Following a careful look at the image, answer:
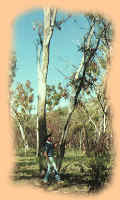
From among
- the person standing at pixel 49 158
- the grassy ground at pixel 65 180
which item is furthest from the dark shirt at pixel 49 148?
the grassy ground at pixel 65 180

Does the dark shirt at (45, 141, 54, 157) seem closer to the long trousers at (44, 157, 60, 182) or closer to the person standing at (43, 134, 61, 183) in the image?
the person standing at (43, 134, 61, 183)

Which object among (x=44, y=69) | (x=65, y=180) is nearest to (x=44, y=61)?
(x=44, y=69)

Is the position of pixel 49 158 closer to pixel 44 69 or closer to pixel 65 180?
pixel 65 180

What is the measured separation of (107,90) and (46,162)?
9.65 ft

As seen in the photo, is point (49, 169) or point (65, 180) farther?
Answer: point (65, 180)

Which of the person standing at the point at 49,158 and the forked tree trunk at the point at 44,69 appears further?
the forked tree trunk at the point at 44,69

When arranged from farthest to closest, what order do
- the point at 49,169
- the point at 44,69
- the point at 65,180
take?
the point at 44,69, the point at 65,180, the point at 49,169

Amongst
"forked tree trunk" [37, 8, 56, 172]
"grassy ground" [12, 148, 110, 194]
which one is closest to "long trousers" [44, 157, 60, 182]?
"grassy ground" [12, 148, 110, 194]

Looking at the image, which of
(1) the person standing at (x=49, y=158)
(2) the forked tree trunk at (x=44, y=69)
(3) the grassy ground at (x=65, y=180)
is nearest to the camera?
(3) the grassy ground at (x=65, y=180)

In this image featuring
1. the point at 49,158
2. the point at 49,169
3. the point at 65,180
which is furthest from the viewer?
the point at 65,180

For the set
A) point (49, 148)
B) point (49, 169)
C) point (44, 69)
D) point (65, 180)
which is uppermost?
point (44, 69)

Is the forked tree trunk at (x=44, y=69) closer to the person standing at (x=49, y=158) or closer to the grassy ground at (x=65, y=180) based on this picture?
the person standing at (x=49, y=158)

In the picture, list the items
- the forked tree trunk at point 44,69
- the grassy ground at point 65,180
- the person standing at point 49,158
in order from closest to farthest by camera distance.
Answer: the grassy ground at point 65,180
the person standing at point 49,158
the forked tree trunk at point 44,69

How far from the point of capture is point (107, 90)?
7895 mm
